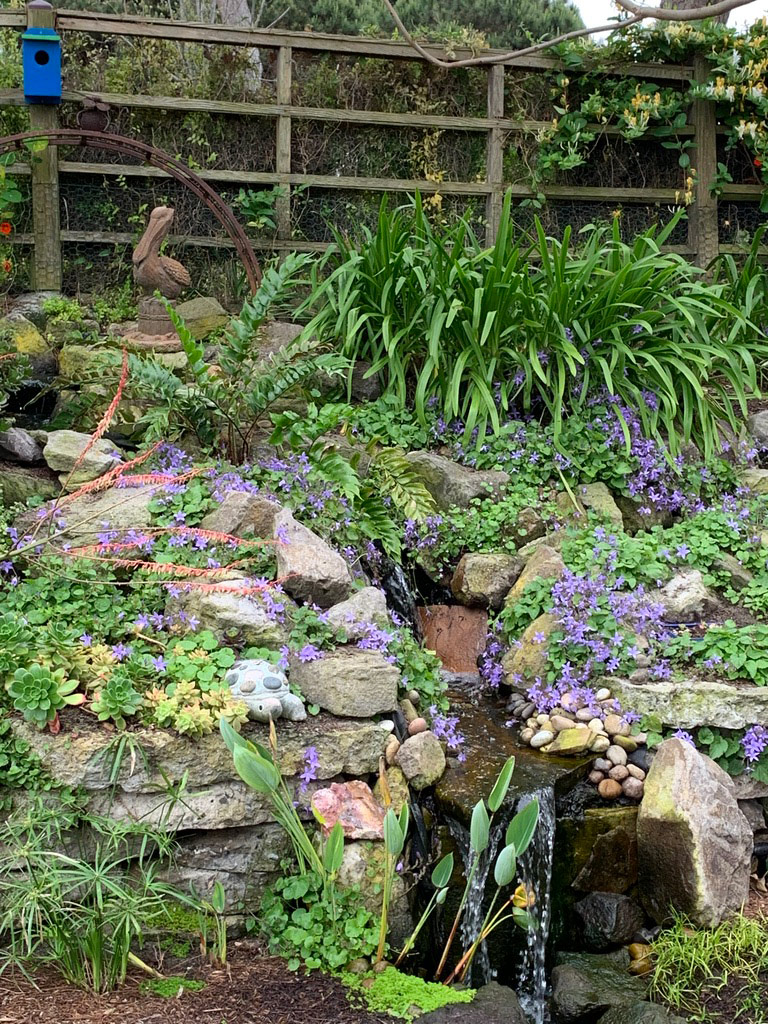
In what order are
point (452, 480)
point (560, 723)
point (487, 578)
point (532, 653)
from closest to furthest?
point (560, 723) < point (532, 653) < point (487, 578) < point (452, 480)

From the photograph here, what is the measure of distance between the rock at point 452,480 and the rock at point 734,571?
1.08 metres

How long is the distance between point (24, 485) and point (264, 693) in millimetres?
1690

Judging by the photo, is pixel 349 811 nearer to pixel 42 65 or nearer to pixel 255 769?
pixel 255 769

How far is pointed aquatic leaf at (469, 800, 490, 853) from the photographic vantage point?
113 inches

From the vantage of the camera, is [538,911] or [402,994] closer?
[402,994]

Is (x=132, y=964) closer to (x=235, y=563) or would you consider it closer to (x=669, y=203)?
(x=235, y=563)

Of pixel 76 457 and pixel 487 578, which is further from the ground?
pixel 76 457

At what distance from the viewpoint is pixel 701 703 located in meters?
3.92

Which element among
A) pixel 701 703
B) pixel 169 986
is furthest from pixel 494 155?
pixel 169 986

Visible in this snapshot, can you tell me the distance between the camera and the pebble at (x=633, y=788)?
3744mm

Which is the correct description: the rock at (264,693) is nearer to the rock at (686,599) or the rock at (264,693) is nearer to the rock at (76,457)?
the rock at (76,457)

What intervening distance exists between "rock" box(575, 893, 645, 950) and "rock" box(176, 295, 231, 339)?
12.7 ft

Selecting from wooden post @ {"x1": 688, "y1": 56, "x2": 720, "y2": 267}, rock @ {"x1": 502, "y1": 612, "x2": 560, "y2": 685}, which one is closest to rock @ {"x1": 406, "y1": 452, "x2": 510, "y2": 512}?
rock @ {"x1": 502, "y1": 612, "x2": 560, "y2": 685}

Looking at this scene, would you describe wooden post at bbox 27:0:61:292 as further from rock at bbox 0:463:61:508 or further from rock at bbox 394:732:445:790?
rock at bbox 394:732:445:790
